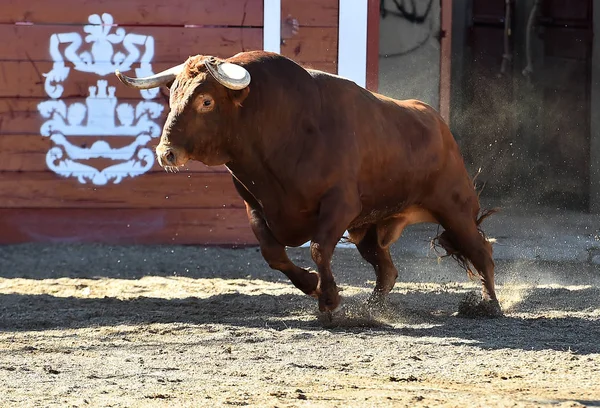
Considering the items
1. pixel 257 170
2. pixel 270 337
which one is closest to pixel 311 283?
pixel 270 337

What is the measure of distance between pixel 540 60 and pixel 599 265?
4275 mm

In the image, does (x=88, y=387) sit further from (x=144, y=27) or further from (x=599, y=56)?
(x=599, y=56)

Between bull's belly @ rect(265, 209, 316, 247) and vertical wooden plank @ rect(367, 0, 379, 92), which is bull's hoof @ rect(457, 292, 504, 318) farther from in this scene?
vertical wooden plank @ rect(367, 0, 379, 92)

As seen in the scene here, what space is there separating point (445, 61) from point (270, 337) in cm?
476

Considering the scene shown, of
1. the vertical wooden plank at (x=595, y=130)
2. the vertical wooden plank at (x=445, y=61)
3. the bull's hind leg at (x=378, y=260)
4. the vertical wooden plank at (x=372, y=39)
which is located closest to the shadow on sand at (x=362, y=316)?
the bull's hind leg at (x=378, y=260)

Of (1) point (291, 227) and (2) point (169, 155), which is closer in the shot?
(2) point (169, 155)

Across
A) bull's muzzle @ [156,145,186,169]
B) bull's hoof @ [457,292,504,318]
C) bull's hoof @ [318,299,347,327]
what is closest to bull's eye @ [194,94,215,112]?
bull's muzzle @ [156,145,186,169]

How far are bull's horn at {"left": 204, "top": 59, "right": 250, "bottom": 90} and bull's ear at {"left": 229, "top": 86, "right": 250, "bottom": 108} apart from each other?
121 mm

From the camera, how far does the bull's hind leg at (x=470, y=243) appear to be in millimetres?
7289

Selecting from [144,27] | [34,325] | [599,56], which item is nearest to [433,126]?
[34,325]

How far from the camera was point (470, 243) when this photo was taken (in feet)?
24.1

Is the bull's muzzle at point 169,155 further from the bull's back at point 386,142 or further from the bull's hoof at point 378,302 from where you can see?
the bull's hoof at point 378,302

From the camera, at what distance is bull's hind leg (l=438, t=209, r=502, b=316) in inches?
287

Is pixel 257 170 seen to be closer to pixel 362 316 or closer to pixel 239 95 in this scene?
pixel 239 95
